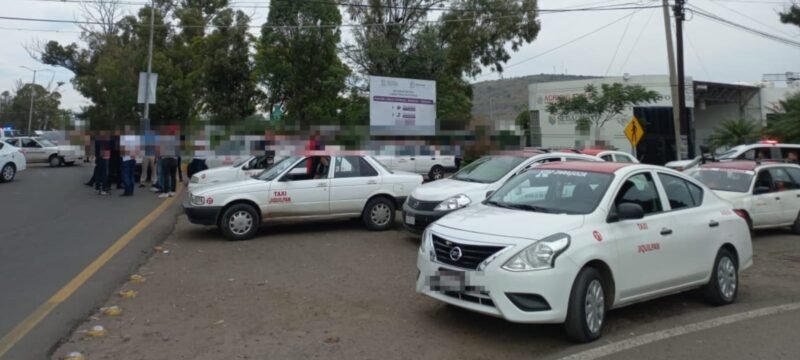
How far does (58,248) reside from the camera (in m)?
9.41

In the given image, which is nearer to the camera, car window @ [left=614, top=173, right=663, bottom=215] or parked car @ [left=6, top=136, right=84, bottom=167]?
car window @ [left=614, top=173, right=663, bottom=215]

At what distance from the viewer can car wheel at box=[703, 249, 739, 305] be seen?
659 cm

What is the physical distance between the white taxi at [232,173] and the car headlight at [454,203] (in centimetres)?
700

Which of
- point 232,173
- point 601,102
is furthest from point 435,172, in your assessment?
point 601,102

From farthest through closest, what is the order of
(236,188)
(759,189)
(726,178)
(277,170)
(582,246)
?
(726,178), (759,189), (277,170), (236,188), (582,246)

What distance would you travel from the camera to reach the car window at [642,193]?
6.02m

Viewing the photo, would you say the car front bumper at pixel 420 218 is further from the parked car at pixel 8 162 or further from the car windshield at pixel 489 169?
the parked car at pixel 8 162

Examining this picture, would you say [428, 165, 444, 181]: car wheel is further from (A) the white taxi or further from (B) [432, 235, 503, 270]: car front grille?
(B) [432, 235, 503, 270]: car front grille

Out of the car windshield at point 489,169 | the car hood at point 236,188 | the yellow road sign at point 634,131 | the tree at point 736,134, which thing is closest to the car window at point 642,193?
the car windshield at point 489,169

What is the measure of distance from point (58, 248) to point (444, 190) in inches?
227

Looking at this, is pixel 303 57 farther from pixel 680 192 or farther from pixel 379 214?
pixel 680 192

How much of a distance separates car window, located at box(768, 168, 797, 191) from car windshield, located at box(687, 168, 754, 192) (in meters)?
0.68

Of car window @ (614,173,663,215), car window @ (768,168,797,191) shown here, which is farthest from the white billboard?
car window @ (614,173,663,215)

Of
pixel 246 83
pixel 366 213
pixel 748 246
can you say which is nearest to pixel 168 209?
pixel 366 213
